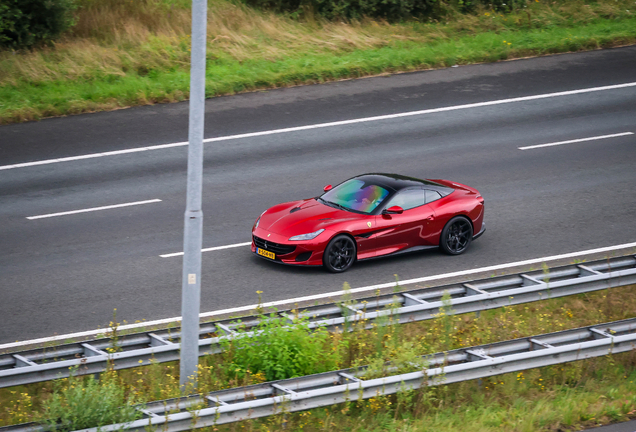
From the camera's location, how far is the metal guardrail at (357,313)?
8898mm

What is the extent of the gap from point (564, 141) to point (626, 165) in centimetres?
172

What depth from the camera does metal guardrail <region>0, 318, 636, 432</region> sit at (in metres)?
7.79

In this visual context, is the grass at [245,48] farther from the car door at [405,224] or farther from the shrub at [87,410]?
the shrub at [87,410]

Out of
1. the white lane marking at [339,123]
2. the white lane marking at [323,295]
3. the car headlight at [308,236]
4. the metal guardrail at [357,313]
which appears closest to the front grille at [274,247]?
the car headlight at [308,236]

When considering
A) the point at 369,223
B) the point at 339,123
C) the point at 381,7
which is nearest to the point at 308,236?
the point at 369,223

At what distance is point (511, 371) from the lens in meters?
9.12

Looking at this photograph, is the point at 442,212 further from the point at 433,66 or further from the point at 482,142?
the point at 433,66

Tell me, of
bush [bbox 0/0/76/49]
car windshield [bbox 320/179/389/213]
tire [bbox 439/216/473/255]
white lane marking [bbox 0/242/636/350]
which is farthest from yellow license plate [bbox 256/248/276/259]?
bush [bbox 0/0/76/49]

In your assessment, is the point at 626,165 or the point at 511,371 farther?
the point at 626,165

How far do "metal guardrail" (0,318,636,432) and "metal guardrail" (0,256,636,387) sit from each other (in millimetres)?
992

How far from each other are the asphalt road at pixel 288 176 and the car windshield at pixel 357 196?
972 mm

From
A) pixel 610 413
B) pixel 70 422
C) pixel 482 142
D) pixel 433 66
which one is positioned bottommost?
pixel 610 413

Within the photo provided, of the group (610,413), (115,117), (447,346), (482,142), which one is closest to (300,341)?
(447,346)

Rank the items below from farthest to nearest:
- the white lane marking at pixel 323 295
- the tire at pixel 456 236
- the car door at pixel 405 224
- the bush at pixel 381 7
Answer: the bush at pixel 381 7 < the tire at pixel 456 236 < the car door at pixel 405 224 < the white lane marking at pixel 323 295
